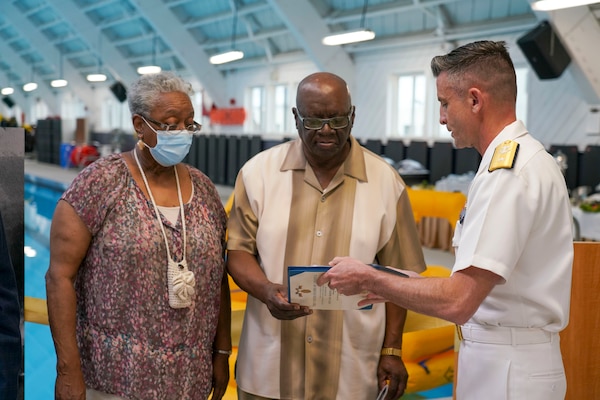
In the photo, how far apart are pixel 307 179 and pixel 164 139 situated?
476mm

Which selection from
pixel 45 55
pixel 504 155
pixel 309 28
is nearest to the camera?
pixel 504 155

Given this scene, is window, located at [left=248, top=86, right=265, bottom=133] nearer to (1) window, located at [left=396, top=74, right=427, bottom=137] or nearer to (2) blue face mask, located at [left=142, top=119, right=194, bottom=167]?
(1) window, located at [left=396, top=74, right=427, bottom=137]

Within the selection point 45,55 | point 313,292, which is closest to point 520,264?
point 313,292

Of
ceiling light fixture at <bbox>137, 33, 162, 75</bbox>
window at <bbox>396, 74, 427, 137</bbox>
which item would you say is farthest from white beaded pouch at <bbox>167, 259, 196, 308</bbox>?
ceiling light fixture at <bbox>137, 33, 162, 75</bbox>

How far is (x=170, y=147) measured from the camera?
2152 mm

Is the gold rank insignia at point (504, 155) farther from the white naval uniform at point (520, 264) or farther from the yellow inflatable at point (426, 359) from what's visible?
the yellow inflatable at point (426, 359)

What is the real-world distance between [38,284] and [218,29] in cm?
1414

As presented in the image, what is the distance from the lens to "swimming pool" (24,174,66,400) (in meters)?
5.13

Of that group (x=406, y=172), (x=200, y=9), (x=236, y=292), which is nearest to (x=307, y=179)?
(x=236, y=292)

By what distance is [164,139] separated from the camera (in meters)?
A: 2.15

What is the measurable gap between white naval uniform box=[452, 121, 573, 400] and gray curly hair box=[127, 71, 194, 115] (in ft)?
3.23

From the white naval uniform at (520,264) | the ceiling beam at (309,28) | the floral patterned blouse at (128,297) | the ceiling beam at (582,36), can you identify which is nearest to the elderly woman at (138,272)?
the floral patterned blouse at (128,297)

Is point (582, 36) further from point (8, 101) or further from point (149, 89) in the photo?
point (8, 101)

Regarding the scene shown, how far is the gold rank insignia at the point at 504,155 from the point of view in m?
1.68
